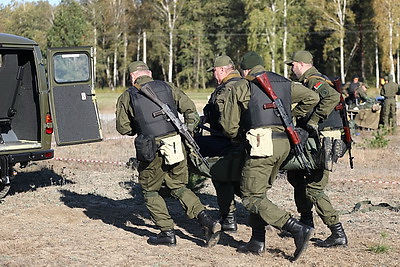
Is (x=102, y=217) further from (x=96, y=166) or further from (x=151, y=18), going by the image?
(x=151, y=18)

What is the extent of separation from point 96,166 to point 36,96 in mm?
2422

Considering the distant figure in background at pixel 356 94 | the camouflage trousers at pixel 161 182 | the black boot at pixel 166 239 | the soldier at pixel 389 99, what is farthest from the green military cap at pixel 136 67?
the distant figure in background at pixel 356 94

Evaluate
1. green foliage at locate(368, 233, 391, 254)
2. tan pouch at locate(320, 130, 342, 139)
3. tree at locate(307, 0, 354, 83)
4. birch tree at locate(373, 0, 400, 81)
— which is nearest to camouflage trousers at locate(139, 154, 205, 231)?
tan pouch at locate(320, 130, 342, 139)

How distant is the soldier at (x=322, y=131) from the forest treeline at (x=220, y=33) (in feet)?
138

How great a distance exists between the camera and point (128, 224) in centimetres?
746

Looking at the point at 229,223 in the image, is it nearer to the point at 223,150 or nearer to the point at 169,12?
the point at 223,150

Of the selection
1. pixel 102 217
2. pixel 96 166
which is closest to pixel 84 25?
pixel 96 166

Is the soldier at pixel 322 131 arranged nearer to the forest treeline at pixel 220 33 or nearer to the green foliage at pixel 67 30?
the forest treeline at pixel 220 33

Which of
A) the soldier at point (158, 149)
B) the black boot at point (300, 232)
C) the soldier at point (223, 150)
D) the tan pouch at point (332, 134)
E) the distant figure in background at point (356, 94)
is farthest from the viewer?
the distant figure in background at point (356, 94)

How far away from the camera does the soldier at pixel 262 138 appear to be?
5.67 metres

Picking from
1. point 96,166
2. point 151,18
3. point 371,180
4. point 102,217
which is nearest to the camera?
point 102,217

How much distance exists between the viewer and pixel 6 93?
33.0ft

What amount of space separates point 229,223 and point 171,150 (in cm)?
125

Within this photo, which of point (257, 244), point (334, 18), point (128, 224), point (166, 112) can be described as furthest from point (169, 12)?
point (257, 244)
